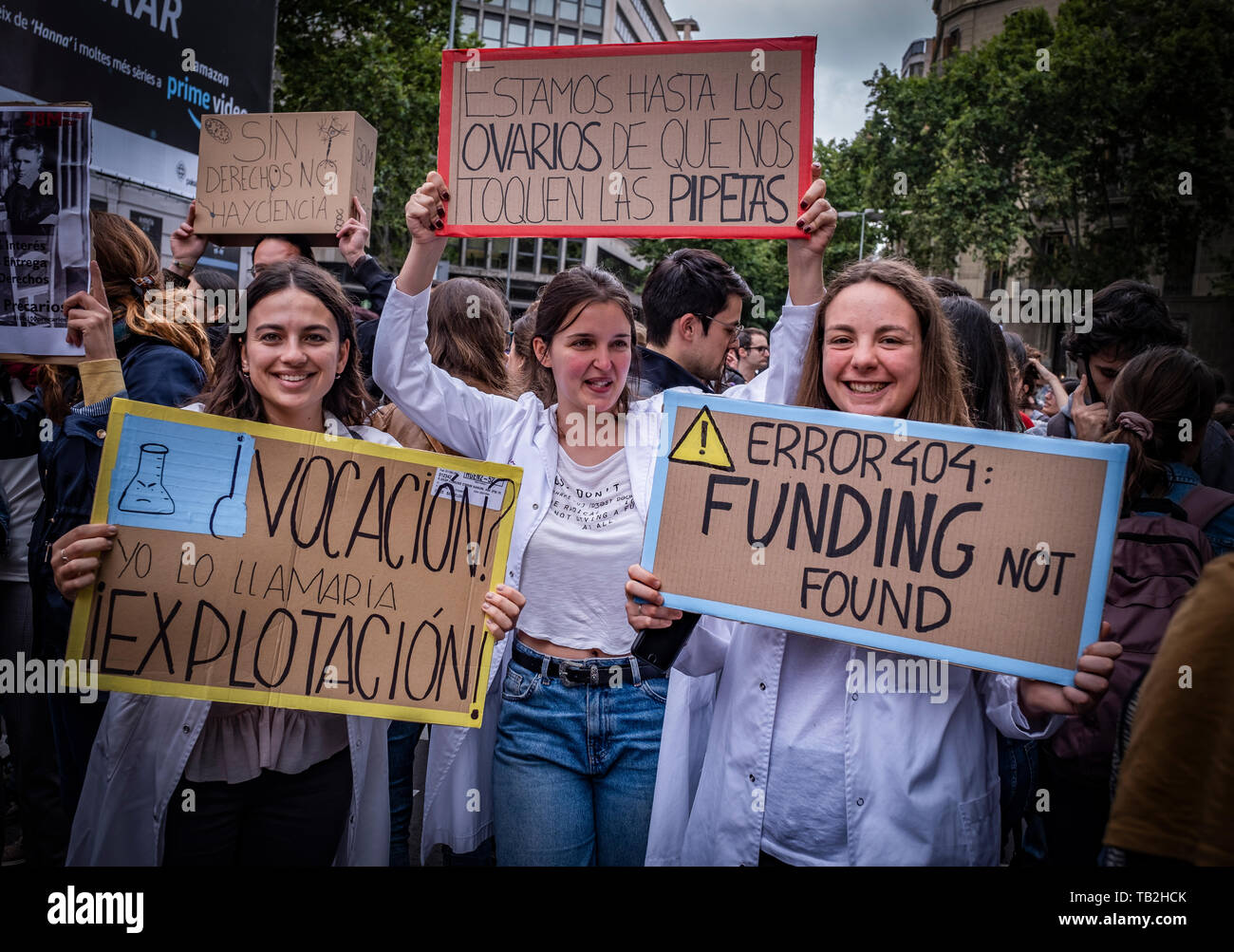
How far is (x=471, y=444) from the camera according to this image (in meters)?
2.71

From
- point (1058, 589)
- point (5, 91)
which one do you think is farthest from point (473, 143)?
point (5, 91)

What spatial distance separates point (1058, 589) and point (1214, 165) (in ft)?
57.4

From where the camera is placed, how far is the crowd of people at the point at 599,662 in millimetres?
1918

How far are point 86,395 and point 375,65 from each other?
56.5 ft

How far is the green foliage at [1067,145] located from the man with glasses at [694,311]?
14.7 metres

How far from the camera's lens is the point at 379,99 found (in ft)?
57.3

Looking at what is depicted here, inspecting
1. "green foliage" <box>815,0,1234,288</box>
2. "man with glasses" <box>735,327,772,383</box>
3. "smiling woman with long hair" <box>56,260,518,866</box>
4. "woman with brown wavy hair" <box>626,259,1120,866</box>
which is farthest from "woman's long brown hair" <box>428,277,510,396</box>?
"green foliage" <box>815,0,1234,288</box>

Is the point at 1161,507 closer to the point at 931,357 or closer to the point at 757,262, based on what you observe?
the point at 931,357

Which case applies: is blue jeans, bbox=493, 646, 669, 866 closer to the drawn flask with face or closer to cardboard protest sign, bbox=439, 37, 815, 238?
the drawn flask with face

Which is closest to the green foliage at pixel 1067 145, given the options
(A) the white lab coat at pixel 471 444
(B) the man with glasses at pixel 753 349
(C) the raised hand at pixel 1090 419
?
(B) the man with glasses at pixel 753 349

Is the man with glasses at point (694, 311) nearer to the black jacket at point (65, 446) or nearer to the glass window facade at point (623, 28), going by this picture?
the black jacket at point (65, 446)

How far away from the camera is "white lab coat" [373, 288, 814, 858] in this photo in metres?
2.47
